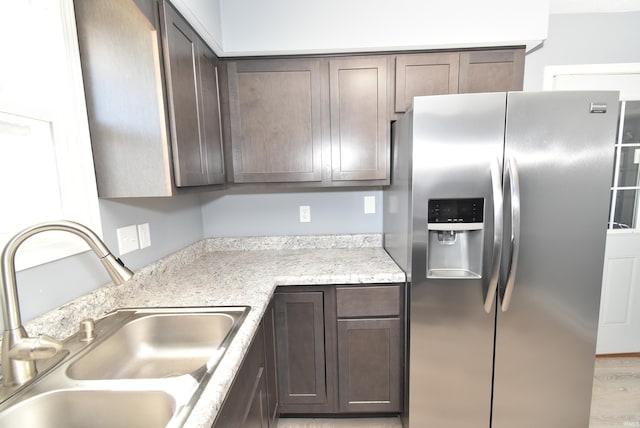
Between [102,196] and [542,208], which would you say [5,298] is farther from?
[542,208]

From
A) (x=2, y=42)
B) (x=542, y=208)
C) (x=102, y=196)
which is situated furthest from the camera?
(x=542, y=208)

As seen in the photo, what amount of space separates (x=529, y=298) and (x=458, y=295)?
33 centimetres

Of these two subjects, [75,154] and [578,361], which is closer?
[75,154]

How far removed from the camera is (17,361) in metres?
0.69

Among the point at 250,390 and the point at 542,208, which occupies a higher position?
the point at 542,208

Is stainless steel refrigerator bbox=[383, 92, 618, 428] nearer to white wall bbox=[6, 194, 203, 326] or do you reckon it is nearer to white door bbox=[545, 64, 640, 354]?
white door bbox=[545, 64, 640, 354]

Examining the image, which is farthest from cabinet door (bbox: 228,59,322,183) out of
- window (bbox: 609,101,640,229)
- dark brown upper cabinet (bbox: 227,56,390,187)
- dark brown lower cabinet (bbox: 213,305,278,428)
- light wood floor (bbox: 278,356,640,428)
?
window (bbox: 609,101,640,229)

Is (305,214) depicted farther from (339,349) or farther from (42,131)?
(42,131)

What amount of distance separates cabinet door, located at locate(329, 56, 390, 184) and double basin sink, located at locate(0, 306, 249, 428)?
1064 mm

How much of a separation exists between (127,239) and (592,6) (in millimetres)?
3148

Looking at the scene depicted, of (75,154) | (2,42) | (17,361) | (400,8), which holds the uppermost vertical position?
(400,8)

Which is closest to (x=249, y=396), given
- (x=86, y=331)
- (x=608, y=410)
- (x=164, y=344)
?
(x=164, y=344)

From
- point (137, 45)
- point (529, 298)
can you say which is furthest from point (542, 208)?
point (137, 45)

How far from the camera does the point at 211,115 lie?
147 centimetres
